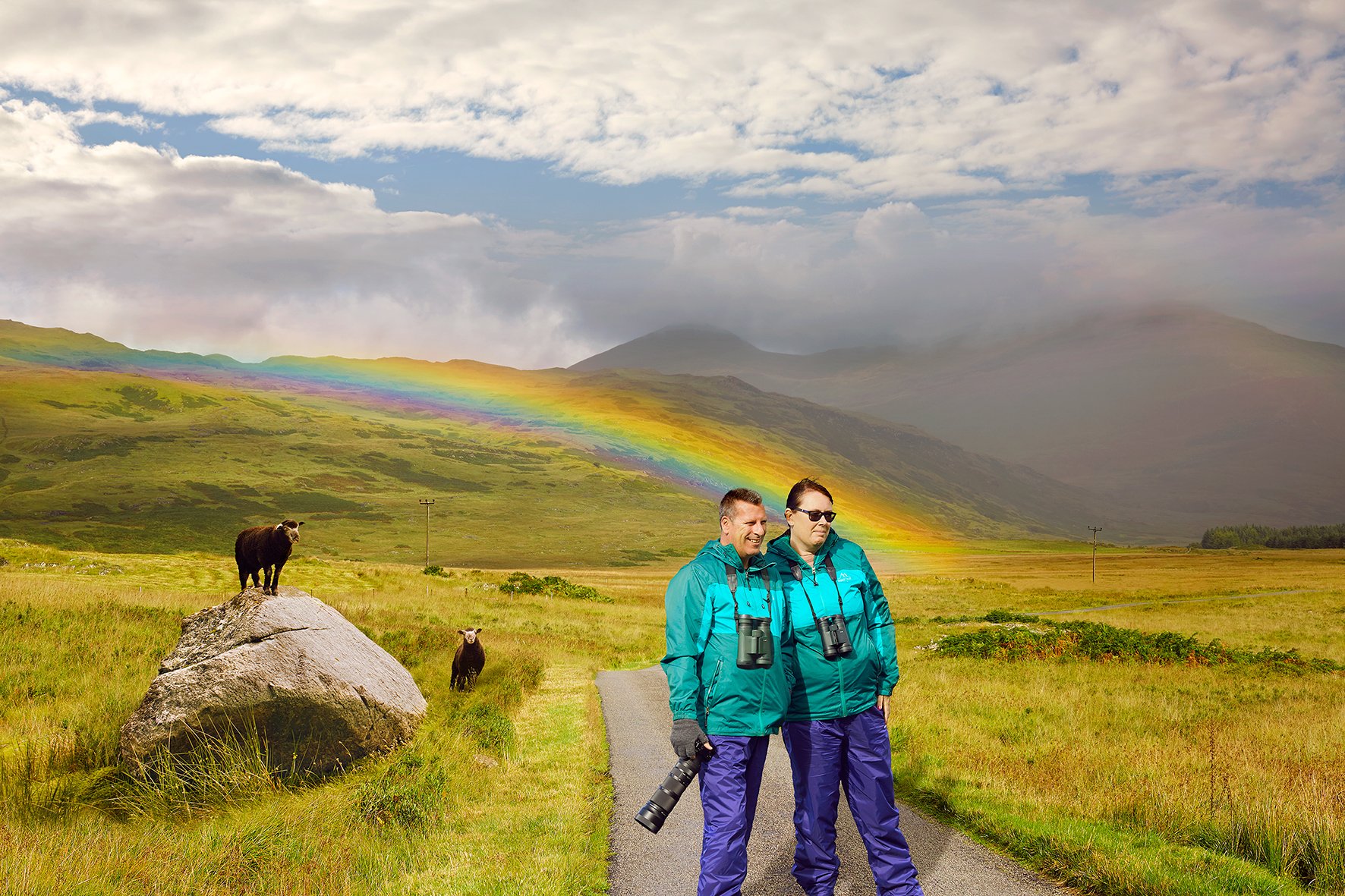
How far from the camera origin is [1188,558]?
5630 inches

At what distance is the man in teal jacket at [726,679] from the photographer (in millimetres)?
5887

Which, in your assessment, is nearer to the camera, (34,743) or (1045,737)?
(34,743)

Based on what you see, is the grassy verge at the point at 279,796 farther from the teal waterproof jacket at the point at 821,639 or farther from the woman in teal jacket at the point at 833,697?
the teal waterproof jacket at the point at 821,639

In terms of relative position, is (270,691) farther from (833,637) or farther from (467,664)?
(833,637)

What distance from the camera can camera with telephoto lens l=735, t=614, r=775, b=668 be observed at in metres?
5.90

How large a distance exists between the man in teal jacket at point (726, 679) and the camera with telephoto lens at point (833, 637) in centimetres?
36

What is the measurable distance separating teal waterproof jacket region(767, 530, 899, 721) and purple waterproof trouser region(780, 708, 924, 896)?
0.18m

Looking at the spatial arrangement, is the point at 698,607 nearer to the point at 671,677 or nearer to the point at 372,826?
the point at 671,677

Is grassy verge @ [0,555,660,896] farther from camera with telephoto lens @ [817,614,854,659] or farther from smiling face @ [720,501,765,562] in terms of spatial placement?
smiling face @ [720,501,765,562]

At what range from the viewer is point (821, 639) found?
6359 millimetres

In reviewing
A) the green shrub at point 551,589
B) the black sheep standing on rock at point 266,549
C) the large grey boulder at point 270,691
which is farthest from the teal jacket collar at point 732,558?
the green shrub at point 551,589

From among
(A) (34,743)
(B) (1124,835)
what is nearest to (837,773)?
(B) (1124,835)

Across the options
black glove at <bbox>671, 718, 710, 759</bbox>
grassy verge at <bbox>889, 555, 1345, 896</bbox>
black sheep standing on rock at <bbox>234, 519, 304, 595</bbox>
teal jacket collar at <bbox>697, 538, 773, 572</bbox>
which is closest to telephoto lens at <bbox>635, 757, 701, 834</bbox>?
black glove at <bbox>671, 718, 710, 759</bbox>

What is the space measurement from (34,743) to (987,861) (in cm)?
1159
